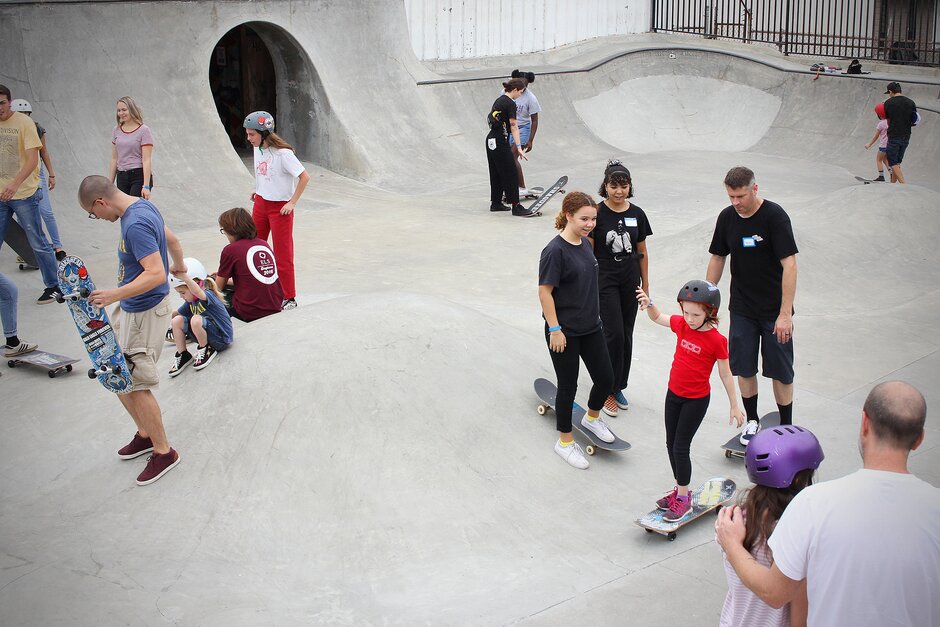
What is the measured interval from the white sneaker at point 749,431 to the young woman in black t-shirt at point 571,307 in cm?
90

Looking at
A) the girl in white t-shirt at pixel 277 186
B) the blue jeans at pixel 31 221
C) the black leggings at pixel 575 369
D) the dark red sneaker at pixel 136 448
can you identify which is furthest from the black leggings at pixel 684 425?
the blue jeans at pixel 31 221

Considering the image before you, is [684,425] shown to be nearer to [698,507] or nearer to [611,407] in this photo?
[698,507]

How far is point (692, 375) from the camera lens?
14.1ft

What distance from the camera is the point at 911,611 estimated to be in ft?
7.19

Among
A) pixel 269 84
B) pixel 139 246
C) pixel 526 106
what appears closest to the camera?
pixel 139 246

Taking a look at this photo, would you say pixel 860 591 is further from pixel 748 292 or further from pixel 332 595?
pixel 748 292

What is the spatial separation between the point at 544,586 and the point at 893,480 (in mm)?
2078

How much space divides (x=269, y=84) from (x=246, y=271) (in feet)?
35.9

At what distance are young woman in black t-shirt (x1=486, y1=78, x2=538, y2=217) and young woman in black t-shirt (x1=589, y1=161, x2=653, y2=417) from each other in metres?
6.42

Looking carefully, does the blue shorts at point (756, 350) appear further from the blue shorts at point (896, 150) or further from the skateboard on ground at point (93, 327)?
the blue shorts at point (896, 150)

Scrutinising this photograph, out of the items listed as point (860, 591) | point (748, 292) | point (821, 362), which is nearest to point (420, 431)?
point (748, 292)

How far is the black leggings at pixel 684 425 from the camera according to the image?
432 cm

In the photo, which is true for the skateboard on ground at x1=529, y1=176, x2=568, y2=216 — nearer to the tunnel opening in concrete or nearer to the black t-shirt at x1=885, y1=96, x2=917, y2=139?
the tunnel opening in concrete

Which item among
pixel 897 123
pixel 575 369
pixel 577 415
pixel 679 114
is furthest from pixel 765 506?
pixel 679 114
